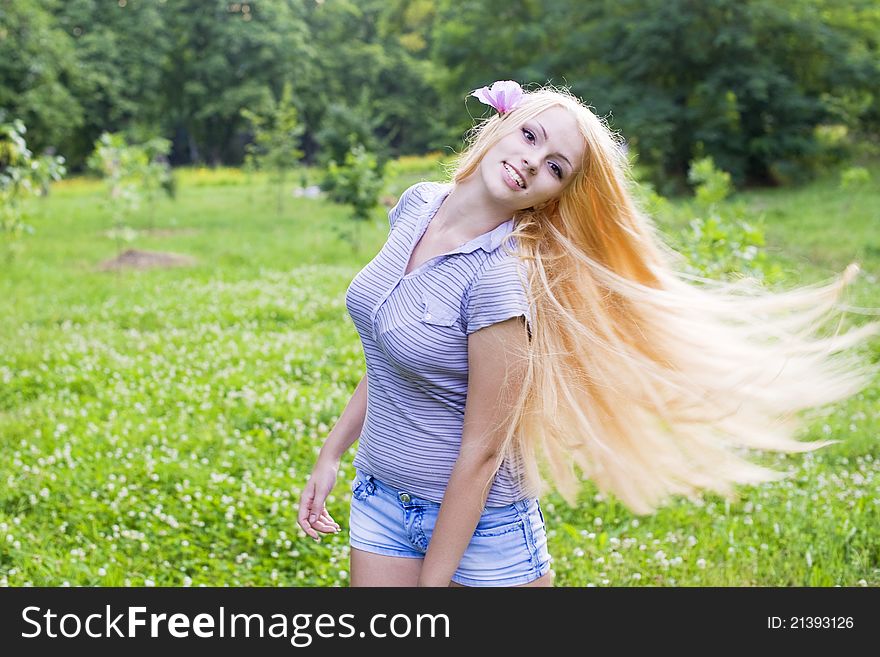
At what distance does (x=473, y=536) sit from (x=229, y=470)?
3.70m

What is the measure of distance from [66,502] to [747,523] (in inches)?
152

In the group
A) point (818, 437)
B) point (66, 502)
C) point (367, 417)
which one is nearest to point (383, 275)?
point (367, 417)

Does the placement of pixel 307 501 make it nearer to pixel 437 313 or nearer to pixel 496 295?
pixel 437 313

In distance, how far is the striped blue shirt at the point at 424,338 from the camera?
2.33 meters

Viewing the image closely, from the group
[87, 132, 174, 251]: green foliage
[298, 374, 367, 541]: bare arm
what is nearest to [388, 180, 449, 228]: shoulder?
[298, 374, 367, 541]: bare arm

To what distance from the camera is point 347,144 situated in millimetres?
27109

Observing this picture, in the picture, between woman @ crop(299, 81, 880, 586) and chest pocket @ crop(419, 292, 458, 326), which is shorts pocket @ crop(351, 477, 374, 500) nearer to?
woman @ crop(299, 81, 880, 586)

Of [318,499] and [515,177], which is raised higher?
[515,177]

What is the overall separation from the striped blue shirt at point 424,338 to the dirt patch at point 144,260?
1300 cm

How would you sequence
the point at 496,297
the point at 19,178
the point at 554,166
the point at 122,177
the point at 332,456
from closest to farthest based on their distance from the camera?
the point at 496,297
the point at 554,166
the point at 332,456
the point at 19,178
the point at 122,177

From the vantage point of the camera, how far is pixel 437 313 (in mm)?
2338

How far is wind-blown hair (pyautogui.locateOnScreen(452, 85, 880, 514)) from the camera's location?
247 cm

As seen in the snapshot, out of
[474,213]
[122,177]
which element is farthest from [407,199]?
[122,177]

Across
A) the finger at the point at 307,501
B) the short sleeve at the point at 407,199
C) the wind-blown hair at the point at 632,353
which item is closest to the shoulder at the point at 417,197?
the short sleeve at the point at 407,199
